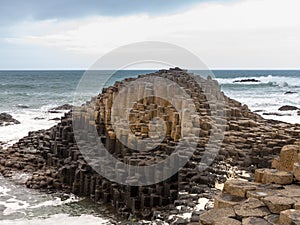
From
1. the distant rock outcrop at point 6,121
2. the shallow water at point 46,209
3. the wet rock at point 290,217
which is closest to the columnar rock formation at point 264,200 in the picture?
the wet rock at point 290,217

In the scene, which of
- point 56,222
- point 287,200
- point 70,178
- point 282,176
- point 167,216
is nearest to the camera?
point 287,200

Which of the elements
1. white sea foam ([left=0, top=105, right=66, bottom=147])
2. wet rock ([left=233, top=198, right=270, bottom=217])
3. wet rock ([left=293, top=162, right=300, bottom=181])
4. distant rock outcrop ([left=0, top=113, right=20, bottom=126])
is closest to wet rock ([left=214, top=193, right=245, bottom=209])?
wet rock ([left=233, top=198, right=270, bottom=217])

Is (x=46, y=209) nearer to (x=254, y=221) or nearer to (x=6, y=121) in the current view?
(x=254, y=221)

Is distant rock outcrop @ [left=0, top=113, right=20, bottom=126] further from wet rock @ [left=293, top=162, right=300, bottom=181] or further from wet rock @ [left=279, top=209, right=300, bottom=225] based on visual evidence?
wet rock @ [left=279, top=209, right=300, bottom=225]

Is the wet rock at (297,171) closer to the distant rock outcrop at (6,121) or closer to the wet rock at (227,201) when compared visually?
the wet rock at (227,201)

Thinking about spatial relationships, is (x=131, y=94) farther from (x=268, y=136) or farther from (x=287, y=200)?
(x=287, y=200)

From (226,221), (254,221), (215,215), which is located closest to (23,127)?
(215,215)

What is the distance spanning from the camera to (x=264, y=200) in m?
5.07

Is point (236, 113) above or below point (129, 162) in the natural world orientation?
above

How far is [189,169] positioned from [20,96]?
1561 inches

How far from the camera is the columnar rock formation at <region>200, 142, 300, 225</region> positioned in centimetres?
468

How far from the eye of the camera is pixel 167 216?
7.91 metres

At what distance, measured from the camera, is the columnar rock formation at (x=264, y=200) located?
184 inches

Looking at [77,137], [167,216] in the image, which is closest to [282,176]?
[167,216]
